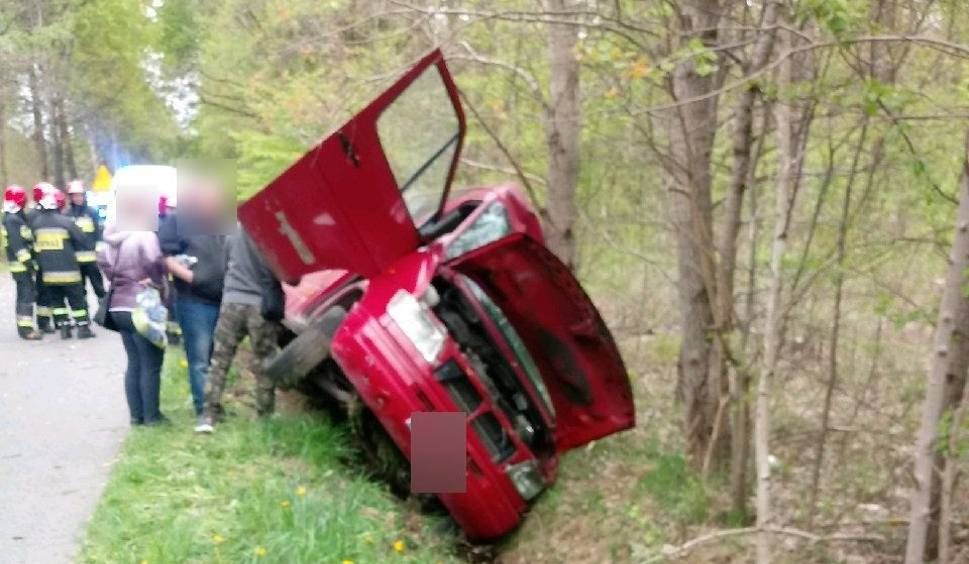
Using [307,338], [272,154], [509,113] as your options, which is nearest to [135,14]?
[272,154]

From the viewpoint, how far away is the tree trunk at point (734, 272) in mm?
6062

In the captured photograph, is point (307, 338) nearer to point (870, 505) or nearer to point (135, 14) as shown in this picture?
point (870, 505)

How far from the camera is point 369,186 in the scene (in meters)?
6.14

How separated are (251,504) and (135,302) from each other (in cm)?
205

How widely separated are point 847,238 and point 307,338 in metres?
3.12

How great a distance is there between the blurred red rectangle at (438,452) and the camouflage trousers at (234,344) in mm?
1439

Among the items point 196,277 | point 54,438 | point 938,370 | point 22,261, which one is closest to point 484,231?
point 196,277

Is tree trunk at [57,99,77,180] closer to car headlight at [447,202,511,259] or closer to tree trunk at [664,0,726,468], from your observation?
car headlight at [447,202,511,259]

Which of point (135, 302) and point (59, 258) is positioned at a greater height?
point (135, 302)

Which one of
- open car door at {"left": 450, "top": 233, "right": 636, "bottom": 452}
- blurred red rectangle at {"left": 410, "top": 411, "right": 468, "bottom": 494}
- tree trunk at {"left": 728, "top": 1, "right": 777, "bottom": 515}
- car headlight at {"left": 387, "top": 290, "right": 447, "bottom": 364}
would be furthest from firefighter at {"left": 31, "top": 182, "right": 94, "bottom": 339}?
tree trunk at {"left": 728, "top": 1, "right": 777, "bottom": 515}

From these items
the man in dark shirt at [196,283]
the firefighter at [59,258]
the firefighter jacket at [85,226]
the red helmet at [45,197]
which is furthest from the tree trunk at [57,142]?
the man in dark shirt at [196,283]

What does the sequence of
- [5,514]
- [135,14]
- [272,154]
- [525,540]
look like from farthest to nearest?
[135,14], [272,154], [525,540], [5,514]

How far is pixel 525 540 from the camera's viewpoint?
6.88m

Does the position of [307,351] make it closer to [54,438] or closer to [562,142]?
[54,438]
